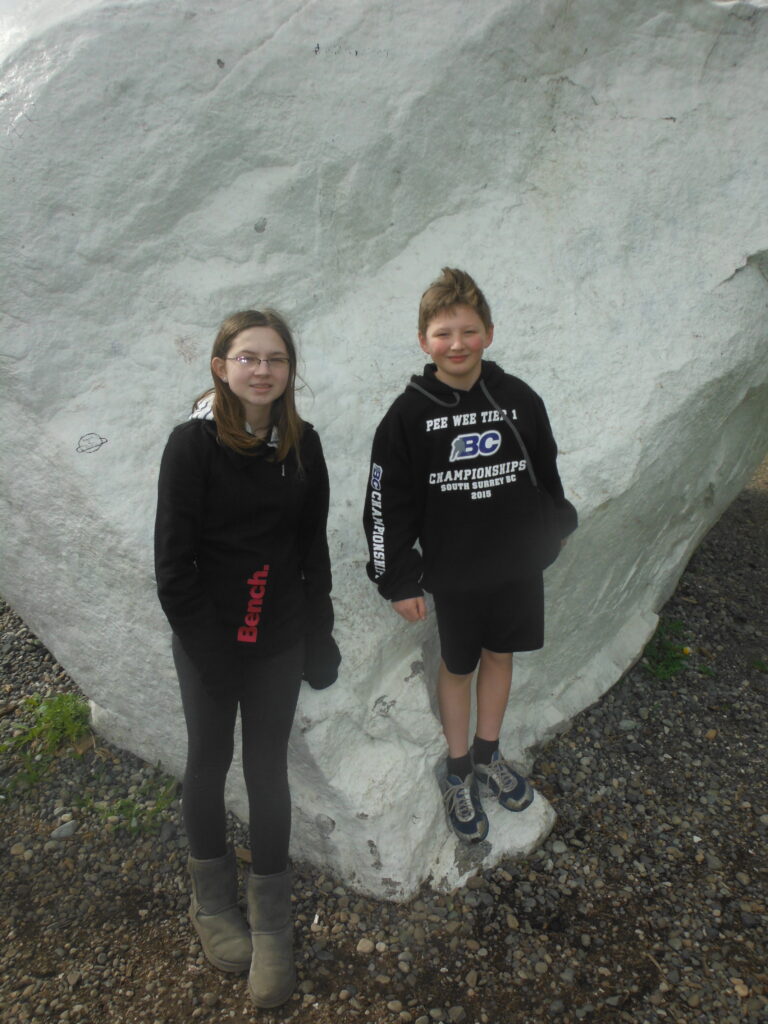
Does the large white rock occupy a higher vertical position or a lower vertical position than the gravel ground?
higher

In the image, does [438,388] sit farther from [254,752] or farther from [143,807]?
[143,807]

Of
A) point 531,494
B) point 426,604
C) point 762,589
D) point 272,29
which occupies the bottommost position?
point 762,589

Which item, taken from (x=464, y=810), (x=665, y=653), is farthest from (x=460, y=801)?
(x=665, y=653)

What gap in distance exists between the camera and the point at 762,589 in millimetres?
5172

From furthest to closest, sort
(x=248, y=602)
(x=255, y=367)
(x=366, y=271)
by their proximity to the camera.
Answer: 1. (x=366, y=271)
2. (x=248, y=602)
3. (x=255, y=367)

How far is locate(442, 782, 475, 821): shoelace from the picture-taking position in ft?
10.5

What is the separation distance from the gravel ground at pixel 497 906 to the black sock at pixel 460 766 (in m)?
0.39

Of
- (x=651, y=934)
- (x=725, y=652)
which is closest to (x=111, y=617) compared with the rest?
(x=651, y=934)

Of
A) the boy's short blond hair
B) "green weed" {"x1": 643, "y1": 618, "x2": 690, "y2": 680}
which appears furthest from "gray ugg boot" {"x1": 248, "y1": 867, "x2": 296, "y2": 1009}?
"green weed" {"x1": 643, "y1": 618, "x2": 690, "y2": 680}

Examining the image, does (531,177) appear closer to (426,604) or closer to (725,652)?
(426,604)

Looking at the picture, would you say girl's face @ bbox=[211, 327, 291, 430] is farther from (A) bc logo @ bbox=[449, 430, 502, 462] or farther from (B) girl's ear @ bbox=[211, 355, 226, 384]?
(A) bc logo @ bbox=[449, 430, 502, 462]

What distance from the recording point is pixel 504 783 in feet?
10.8

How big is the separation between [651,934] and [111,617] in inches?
90.2

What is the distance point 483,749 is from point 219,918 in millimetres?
1139
